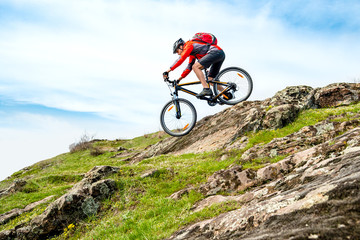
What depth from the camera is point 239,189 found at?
8.52 m

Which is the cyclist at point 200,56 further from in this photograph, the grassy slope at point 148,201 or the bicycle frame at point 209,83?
the grassy slope at point 148,201

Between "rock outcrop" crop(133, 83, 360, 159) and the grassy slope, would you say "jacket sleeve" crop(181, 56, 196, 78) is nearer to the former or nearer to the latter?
the grassy slope

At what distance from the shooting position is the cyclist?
11.8 metres

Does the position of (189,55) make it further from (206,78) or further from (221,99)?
(221,99)

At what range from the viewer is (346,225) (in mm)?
2451

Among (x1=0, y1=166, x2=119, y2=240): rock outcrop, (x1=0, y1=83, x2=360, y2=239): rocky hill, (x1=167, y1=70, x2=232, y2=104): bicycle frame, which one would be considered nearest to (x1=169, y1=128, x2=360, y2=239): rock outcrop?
(x1=0, y1=83, x2=360, y2=239): rocky hill

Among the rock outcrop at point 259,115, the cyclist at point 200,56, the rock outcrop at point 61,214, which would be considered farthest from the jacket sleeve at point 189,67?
the rock outcrop at point 61,214

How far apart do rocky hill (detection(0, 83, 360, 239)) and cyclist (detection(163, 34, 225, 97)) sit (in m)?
4.30

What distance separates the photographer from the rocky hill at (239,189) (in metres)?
3.27

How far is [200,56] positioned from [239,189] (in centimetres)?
633

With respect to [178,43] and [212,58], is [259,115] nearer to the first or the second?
[212,58]

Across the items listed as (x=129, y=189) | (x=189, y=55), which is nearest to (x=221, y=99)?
(x=189, y=55)

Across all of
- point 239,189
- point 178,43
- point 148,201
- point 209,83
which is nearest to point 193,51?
point 178,43

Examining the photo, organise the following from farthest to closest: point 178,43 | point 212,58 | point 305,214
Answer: point 178,43 < point 212,58 < point 305,214
